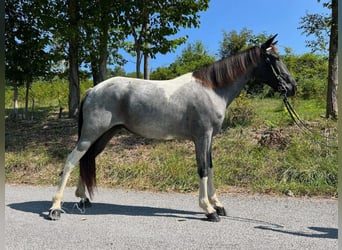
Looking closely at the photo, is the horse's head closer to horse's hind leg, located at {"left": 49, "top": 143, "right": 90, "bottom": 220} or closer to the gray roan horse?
the gray roan horse

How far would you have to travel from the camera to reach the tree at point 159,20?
9.30 m

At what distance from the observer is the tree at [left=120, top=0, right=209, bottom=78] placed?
930 cm

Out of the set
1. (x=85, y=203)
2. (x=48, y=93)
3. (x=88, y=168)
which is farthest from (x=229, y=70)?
(x=48, y=93)

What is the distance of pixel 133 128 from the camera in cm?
462

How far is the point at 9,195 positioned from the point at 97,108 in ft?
8.32

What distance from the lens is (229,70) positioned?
461 centimetres

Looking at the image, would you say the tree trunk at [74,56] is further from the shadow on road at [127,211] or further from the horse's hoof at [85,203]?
the horse's hoof at [85,203]

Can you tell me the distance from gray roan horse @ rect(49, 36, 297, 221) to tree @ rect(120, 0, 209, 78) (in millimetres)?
5134

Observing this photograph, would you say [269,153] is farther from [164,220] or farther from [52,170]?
[52,170]

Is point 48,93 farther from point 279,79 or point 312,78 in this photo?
point 279,79

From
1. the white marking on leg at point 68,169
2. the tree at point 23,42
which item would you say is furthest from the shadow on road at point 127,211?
the tree at point 23,42

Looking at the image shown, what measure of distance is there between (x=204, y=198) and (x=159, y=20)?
6690mm

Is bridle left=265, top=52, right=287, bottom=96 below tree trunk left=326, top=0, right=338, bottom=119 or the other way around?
below

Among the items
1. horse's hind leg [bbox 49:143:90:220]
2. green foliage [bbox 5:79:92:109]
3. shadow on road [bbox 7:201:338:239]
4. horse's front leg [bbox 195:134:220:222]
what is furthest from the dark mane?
green foliage [bbox 5:79:92:109]
